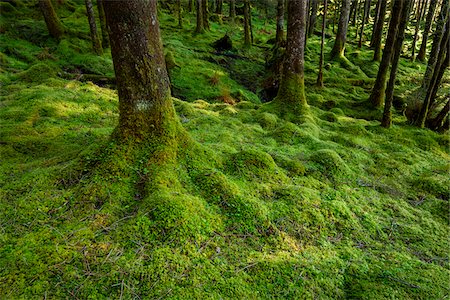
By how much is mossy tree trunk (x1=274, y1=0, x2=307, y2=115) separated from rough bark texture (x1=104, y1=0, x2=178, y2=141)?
18.6ft

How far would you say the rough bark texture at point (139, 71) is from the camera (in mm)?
3602

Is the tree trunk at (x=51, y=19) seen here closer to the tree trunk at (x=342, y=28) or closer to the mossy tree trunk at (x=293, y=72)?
the mossy tree trunk at (x=293, y=72)

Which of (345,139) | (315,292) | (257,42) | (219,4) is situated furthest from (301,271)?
(219,4)

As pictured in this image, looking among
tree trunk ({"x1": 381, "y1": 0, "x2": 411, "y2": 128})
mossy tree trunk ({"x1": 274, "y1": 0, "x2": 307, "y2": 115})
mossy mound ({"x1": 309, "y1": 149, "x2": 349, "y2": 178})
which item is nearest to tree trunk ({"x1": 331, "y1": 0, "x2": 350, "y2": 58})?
tree trunk ({"x1": 381, "y1": 0, "x2": 411, "y2": 128})

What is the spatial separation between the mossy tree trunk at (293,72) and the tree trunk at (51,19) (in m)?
11.1

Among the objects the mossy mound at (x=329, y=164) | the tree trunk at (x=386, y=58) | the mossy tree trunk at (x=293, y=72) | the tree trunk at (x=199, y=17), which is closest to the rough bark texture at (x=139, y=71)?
the mossy mound at (x=329, y=164)

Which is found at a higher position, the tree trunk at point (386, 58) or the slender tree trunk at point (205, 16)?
the slender tree trunk at point (205, 16)

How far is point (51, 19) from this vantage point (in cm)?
1336

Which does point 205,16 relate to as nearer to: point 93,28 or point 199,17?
point 199,17

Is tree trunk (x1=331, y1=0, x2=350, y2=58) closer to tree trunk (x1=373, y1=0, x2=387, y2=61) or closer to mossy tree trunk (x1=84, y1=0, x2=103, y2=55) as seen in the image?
tree trunk (x1=373, y1=0, x2=387, y2=61)

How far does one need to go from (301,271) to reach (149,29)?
11.5 ft

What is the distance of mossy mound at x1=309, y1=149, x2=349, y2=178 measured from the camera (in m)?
5.45

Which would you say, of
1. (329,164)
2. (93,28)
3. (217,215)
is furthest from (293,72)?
(93,28)

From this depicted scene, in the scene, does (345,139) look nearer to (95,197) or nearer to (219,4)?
(95,197)
